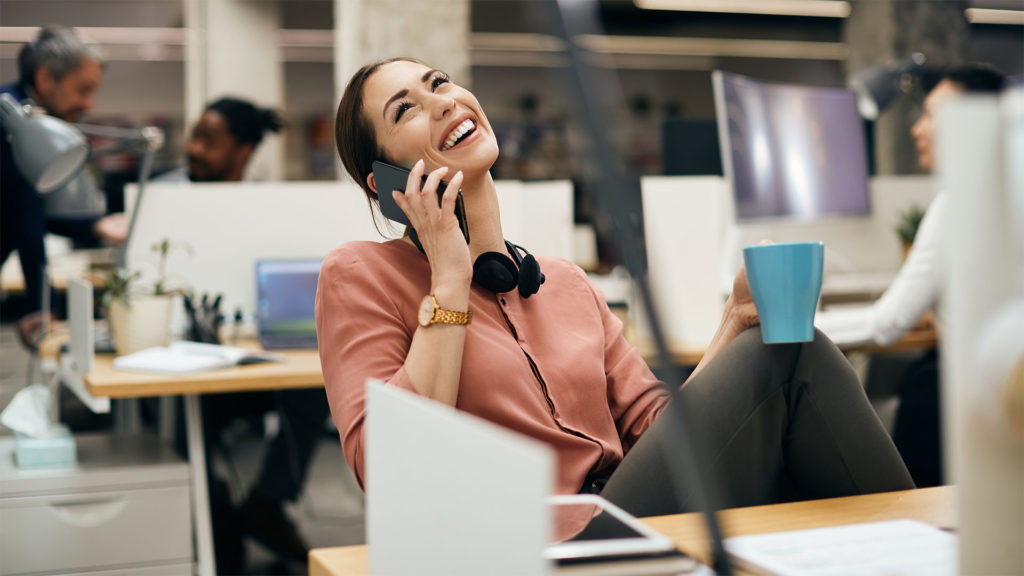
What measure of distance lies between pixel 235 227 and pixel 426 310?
1.77 metres

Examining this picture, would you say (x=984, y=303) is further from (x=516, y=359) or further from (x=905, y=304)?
(x=905, y=304)

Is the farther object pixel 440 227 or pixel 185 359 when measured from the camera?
pixel 185 359

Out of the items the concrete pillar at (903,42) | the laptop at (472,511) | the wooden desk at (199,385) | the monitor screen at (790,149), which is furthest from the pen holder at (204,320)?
the concrete pillar at (903,42)

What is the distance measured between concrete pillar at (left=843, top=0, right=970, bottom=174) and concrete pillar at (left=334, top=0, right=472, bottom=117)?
2985 mm

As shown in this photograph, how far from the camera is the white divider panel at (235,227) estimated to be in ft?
8.95

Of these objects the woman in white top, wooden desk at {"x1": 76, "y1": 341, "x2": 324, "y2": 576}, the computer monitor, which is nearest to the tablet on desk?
wooden desk at {"x1": 76, "y1": 341, "x2": 324, "y2": 576}

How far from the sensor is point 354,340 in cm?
115

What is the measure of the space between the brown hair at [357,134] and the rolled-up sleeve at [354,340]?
0.45 ft

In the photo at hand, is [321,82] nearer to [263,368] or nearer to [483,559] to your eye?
[263,368]

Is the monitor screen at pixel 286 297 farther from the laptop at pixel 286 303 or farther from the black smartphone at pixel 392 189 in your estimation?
the black smartphone at pixel 392 189

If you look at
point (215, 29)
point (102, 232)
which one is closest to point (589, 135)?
point (102, 232)

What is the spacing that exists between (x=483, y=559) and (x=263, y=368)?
173 cm

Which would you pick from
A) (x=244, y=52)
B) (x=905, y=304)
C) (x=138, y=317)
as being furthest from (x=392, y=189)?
(x=244, y=52)

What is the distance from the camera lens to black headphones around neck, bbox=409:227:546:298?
1285mm
